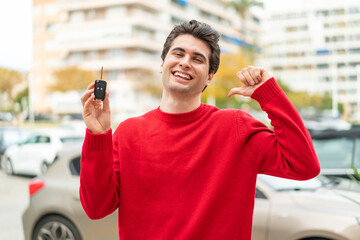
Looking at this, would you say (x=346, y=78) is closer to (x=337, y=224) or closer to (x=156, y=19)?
(x=156, y=19)

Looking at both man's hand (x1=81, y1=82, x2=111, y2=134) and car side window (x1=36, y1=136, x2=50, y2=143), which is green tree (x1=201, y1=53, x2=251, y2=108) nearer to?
car side window (x1=36, y1=136, x2=50, y2=143)

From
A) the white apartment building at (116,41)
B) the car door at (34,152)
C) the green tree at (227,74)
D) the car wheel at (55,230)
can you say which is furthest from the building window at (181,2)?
the car wheel at (55,230)

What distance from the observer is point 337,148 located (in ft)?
18.2

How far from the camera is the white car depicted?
10.9 m

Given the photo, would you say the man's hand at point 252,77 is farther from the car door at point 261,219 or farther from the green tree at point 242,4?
the green tree at point 242,4

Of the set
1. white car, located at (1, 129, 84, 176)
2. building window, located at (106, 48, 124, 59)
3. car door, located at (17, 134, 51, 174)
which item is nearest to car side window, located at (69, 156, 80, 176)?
white car, located at (1, 129, 84, 176)

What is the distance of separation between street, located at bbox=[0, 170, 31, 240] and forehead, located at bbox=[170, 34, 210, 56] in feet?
16.0

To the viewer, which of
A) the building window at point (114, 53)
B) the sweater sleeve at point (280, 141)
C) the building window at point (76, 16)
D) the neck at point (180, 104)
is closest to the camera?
the sweater sleeve at point (280, 141)

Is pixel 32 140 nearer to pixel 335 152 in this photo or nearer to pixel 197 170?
pixel 335 152

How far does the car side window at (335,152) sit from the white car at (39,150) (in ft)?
23.2

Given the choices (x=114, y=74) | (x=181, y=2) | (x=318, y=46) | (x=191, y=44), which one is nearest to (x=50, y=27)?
(x=114, y=74)

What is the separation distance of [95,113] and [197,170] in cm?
52

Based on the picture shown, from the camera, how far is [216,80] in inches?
1752

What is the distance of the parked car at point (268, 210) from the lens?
366 cm
